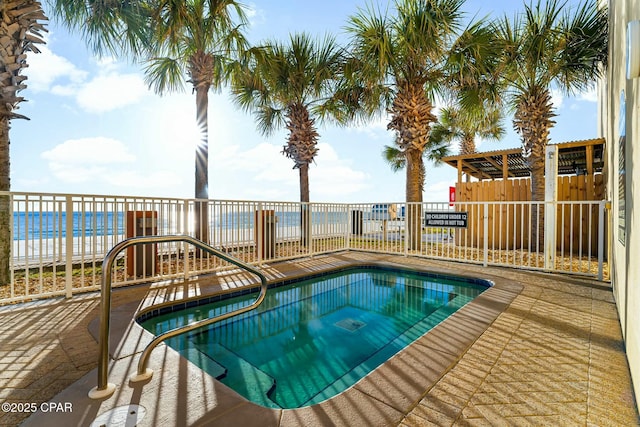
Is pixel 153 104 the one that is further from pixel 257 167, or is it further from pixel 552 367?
pixel 257 167

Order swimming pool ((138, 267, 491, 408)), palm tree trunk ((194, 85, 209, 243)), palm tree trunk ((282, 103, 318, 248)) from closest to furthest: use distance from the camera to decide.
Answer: swimming pool ((138, 267, 491, 408)), palm tree trunk ((194, 85, 209, 243)), palm tree trunk ((282, 103, 318, 248))

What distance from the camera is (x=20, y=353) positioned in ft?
6.63

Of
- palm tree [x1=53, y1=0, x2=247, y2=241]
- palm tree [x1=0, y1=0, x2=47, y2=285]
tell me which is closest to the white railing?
palm tree [x1=0, y1=0, x2=47, y2=285]

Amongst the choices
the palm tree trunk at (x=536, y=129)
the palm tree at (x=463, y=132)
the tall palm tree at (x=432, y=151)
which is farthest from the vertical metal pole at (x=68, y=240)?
the palm tree at (x=463, y=132)

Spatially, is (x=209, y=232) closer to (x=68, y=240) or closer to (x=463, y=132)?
(x=68, y=240)

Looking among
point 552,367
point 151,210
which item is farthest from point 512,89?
point 151,210

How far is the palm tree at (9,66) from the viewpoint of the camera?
3861mm

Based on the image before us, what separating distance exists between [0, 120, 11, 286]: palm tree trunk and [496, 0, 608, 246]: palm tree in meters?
8.58

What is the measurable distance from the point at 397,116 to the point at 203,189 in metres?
4.94

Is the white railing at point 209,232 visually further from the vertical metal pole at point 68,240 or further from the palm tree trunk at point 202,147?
the palm tree trunk at point 202,147

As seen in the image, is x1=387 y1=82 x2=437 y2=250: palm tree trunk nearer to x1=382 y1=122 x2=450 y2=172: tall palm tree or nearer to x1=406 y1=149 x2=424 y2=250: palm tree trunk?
x1=406 y1=149 x2=424 y2=250: palm tree trunk

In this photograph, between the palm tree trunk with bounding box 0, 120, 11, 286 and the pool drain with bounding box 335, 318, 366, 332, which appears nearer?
the pool drain with bounding box 335, 318, 366, 332

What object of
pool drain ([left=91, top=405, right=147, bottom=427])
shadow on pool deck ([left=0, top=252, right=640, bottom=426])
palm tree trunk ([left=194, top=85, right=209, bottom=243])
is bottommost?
shadow on pool deck ([left=0, top=252, right=640, bottom=426])

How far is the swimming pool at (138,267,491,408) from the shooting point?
2.15 meters
